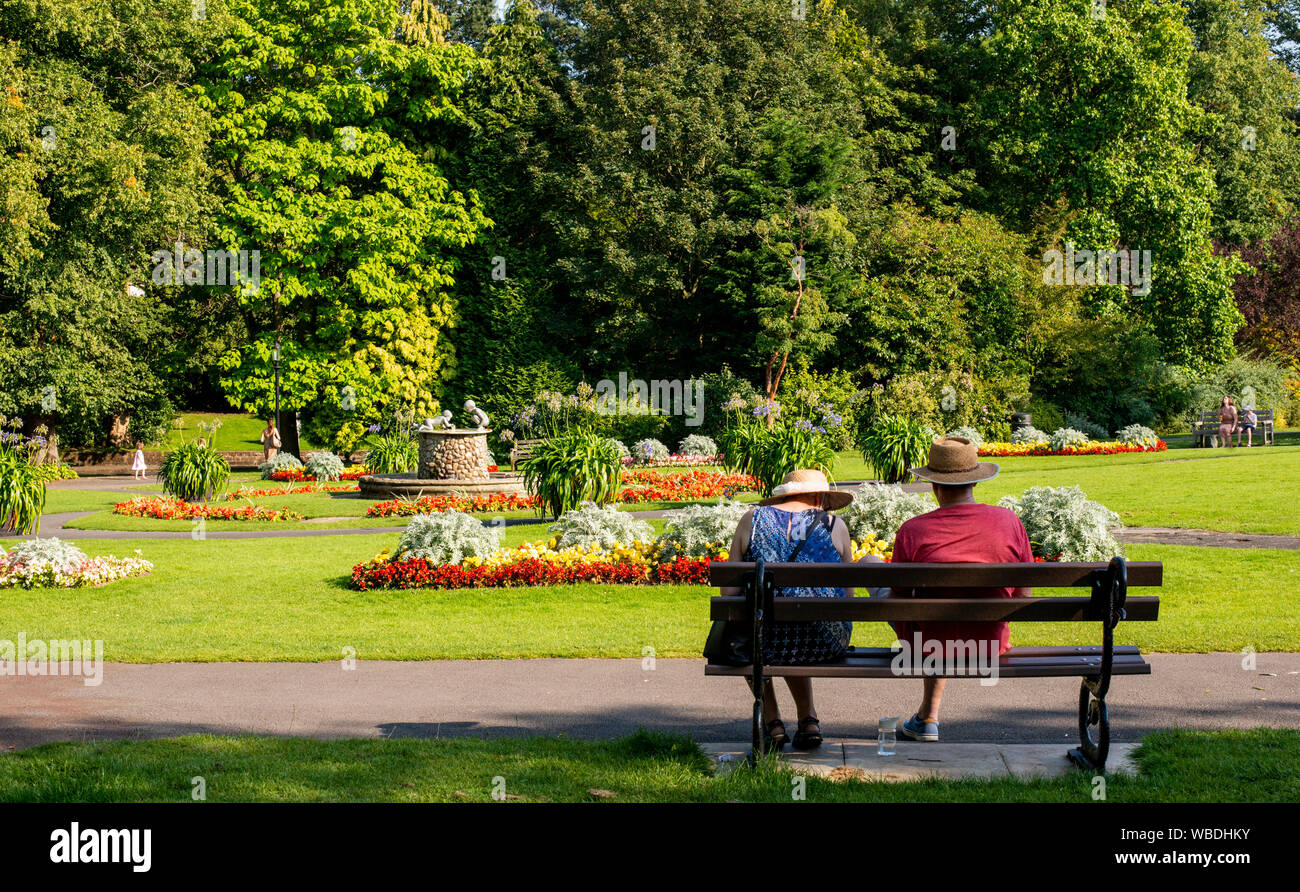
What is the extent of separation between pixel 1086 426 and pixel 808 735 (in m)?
30.9

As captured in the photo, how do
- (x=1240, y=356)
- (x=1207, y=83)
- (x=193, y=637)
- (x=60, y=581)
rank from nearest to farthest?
(x=193, y=637) < (x=60, y=581) < (x=1240, y=356) < (x=1207, y=83)

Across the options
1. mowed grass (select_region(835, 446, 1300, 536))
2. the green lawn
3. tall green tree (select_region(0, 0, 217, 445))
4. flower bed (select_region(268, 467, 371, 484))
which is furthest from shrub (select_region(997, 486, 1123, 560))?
the green lawn

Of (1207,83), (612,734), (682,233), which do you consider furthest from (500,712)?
(1207,83)

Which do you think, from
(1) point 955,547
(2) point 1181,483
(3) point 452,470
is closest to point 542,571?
(1) point 955,547

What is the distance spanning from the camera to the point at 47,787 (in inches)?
182

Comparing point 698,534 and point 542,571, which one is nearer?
point 542,571

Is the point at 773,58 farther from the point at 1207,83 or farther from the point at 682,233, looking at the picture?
the point at 1207,83

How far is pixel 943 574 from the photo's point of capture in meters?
5.00

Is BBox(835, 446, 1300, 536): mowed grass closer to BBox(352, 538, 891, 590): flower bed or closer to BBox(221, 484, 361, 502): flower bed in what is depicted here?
BBox(352, 538, 891, 590): flower bed

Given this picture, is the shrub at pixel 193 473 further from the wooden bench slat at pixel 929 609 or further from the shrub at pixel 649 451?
the wooden bench slat at pixel 929 609

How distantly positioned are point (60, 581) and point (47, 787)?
7079mm
